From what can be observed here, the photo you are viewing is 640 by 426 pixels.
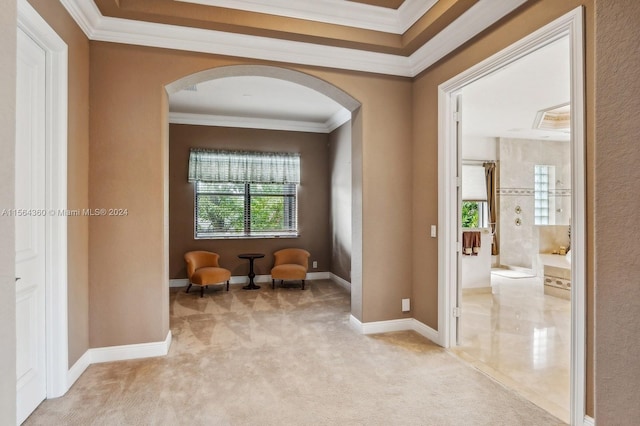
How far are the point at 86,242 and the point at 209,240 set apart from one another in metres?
3.33

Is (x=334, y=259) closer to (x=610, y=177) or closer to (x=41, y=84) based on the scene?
(x=41, y=84)

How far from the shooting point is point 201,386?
8.60 ft

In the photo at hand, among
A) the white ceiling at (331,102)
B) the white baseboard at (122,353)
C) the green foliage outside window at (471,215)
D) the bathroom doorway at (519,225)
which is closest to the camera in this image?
the white baseboard at (122,353)

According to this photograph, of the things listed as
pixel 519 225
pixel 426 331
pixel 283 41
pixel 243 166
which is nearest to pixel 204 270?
pixel 243 166

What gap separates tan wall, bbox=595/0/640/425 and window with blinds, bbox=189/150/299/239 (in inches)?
228

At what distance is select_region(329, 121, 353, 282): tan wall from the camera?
590cm

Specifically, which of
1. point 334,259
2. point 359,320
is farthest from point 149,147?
point 334,259

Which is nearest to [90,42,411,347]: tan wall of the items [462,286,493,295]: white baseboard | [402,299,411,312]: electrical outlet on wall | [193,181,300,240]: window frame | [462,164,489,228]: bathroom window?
[402,299,411,312]: electrical outlet on wall

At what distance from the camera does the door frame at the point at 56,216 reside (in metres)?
2.42

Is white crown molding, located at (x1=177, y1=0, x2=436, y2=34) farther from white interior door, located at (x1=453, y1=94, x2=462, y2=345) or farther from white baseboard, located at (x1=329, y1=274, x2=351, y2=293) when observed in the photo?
white baseboard, located at (x1=329, y1=274, x2=351, y2=293)

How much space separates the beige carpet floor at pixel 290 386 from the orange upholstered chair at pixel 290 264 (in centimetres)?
→ 189

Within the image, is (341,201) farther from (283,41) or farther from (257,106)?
A: (283,41)

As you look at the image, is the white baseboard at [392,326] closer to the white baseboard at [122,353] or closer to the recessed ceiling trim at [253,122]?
the white baseboard at [122,353]

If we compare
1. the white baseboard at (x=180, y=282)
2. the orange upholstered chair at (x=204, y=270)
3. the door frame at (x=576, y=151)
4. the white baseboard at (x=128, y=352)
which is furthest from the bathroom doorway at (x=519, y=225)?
the white baseboard at (x=180, y=282)
